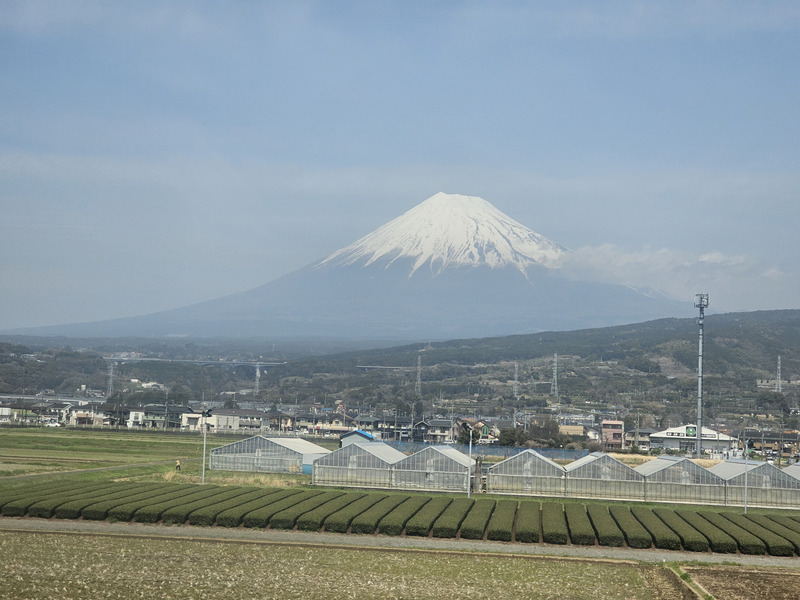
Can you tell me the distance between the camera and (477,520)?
36469mm

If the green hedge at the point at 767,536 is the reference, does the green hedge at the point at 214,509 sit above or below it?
above

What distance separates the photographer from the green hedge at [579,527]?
34.1 meters

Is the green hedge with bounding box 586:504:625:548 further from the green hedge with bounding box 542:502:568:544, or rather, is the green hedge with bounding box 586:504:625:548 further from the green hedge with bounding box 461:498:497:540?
the green hedge with bounding box 461:498:497:540

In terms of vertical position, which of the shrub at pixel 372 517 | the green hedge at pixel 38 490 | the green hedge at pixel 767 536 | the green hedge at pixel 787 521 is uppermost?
the green hedge at pixel 38 490

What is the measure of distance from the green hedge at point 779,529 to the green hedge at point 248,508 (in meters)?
19.1

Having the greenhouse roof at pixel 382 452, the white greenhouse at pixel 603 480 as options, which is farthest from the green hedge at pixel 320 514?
the white greenhouse at pixel 603 480

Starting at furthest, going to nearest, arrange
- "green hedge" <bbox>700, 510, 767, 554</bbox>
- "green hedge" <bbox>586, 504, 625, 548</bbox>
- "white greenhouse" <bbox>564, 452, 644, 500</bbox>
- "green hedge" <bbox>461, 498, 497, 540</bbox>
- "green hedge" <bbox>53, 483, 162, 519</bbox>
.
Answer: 1. "white greenhouse" <bbox>564, 452, 644, 500</bbox>
2. "green hedge" <bbox>53, 483, 162, 519</bbox>
3. "green hedge" <bbox>461, 498, 497, 540</bbox>
4. "green hedge" <bbox>586, 504, 625, 548</bbox>
5. "green hedge" <bbox>700, 510, 767, 554</bbox>

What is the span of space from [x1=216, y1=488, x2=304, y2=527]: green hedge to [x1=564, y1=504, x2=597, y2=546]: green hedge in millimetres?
11336

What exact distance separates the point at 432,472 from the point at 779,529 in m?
18.3

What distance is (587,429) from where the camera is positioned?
9994 cm

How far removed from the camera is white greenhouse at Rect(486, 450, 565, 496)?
49406mm

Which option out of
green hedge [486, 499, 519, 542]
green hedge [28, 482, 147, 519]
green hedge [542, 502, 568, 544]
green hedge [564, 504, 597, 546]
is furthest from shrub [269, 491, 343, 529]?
green hedge [564, 504, 597, 546]

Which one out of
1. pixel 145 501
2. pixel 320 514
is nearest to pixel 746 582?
pixel 320 514

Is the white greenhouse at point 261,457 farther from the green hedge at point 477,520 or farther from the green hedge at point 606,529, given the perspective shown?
the green hedge at point 606,529
